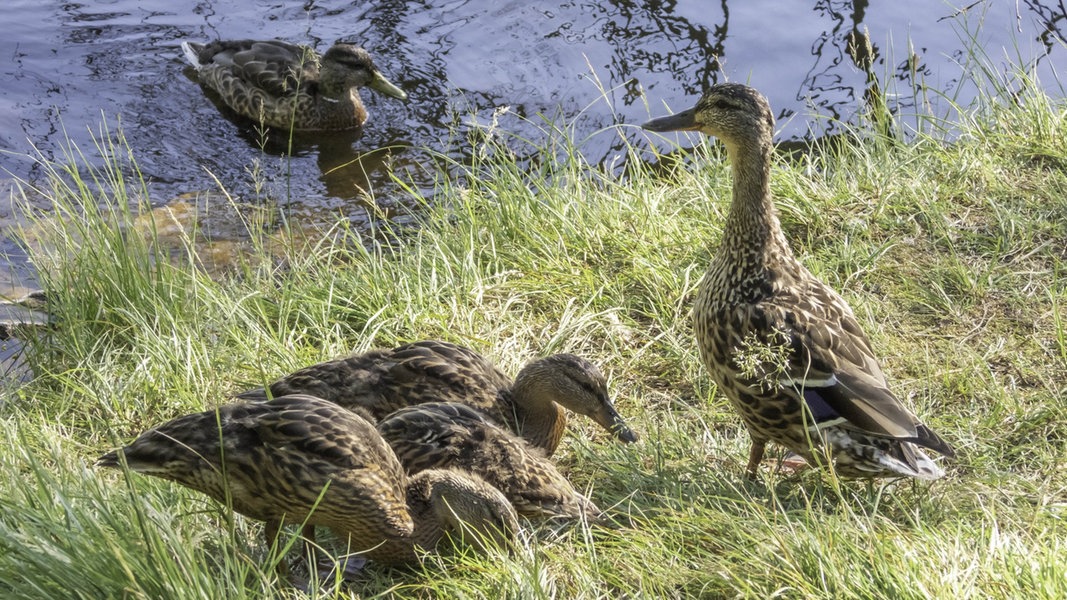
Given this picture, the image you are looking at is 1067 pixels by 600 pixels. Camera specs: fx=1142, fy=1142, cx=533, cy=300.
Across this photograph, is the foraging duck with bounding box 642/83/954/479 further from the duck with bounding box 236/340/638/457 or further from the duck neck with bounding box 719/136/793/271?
the duck with bounding box 236/340/638/457

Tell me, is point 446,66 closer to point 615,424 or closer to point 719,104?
point 719,104

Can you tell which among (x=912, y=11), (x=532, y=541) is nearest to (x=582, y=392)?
(x=532, y=541)

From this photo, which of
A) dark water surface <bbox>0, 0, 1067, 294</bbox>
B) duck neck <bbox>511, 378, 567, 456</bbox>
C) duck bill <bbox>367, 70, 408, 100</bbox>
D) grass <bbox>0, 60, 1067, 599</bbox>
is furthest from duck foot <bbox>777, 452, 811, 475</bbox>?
duck bill <bbox>367, 70, 408, 100</bbox>

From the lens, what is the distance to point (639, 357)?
4.78 metres

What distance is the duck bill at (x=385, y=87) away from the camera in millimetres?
8492

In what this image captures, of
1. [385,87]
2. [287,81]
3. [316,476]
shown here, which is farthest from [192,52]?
[316,476]

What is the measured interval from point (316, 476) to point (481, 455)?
64 cm

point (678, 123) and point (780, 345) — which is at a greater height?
point (678, 123)

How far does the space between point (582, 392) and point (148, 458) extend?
1519 millimetres

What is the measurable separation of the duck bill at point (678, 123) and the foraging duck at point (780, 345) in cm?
18

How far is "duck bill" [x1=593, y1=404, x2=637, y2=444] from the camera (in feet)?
13.3

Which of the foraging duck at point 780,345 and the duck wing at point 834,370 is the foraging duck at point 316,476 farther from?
the duck wing at point 834,370

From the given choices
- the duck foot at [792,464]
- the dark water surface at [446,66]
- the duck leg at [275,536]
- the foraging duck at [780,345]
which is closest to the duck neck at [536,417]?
the foraging duck at [780,345]

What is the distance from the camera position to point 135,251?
5137 mm
